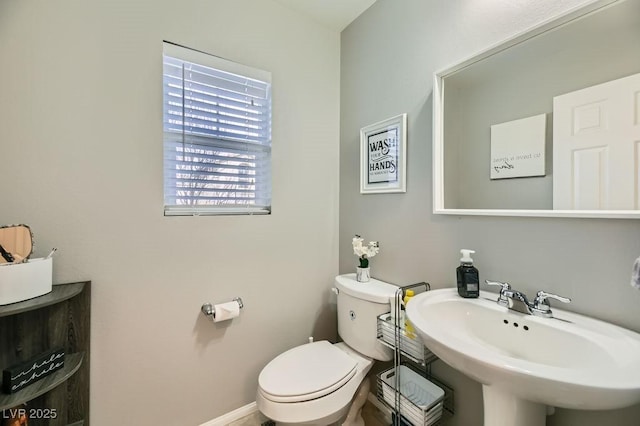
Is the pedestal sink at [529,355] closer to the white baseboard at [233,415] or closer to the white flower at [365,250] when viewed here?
the white flower at [365,250]

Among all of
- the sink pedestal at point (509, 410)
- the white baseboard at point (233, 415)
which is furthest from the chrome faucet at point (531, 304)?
the white baseboard at point (233, 415)

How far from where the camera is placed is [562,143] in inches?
36.2

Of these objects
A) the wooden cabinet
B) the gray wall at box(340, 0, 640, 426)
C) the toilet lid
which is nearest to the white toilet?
the toilet lid

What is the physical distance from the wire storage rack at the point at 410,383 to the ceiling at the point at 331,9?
1671 millimetres

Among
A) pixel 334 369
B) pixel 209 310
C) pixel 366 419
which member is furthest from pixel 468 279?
pixel 209 310

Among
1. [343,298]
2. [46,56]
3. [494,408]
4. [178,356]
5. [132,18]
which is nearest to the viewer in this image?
[494,408]

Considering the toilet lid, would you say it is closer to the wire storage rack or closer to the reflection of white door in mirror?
the wire storage rack

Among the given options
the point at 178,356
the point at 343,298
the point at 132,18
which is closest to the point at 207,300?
the point at 178,356

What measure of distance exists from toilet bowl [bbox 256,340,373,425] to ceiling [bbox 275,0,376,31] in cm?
202

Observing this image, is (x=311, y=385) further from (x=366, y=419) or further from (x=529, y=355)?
(x=529, y=355)

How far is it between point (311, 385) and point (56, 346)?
1.04m

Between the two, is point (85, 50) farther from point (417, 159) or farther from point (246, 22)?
point (417, 159)

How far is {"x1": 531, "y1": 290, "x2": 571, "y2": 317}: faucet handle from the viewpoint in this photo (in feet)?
2.89

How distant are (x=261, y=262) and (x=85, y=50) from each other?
1.27 meters
